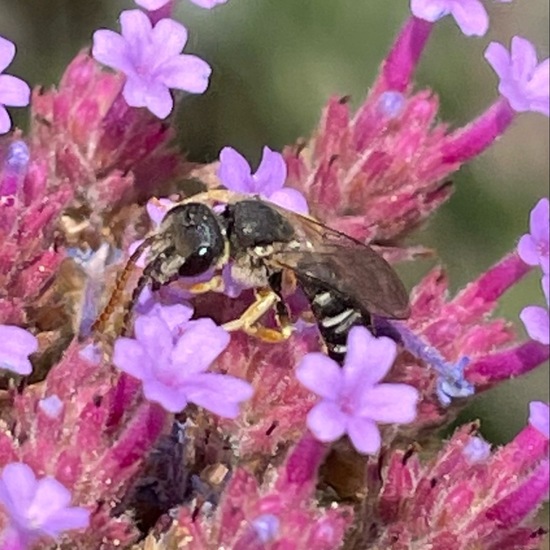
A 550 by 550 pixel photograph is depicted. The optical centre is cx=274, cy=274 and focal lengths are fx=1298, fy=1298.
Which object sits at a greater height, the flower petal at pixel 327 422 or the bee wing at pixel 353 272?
the bee wing at pixel 353 272

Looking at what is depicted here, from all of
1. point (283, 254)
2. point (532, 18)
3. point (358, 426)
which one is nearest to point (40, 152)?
point (283, 254)

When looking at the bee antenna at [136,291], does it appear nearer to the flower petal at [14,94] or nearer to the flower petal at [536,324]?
the flower petal at [14,94]

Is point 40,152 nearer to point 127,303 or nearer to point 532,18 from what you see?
point 127,303

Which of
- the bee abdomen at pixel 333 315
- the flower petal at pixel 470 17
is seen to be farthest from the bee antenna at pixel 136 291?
the flower petal at pixel 470 17

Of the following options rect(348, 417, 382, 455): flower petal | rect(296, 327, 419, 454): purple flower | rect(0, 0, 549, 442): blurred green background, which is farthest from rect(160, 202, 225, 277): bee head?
rect(0, 0, 549, 442): blurred green background

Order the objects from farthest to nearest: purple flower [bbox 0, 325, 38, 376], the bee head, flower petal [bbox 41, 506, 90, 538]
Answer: the bee head
purple flower [bbox 0, 325, 38, 376]
flower petal [bbox 41, 506, 90, 538]

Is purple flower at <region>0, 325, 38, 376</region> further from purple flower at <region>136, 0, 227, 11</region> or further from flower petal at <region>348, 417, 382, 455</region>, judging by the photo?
purple flower at <region>136, 0, 227, 11</region>
